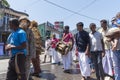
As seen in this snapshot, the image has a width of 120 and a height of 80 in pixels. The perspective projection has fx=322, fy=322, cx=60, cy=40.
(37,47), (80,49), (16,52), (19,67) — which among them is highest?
(37,47)

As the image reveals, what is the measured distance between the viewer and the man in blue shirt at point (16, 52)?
6957mm

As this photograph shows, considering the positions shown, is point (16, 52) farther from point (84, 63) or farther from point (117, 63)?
point (84, 63)

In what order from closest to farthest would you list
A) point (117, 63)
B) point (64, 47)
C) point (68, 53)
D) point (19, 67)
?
point (19, 67) → point (117, 63) → point (64, 47) → point (68, 53)

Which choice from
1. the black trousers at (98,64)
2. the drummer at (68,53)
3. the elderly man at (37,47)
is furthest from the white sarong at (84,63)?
the drummer at (68,53)

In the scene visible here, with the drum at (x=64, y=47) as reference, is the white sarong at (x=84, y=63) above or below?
below

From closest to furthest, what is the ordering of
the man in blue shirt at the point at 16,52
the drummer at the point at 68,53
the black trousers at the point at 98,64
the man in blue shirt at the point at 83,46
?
the man in blue shirt at the point at 16,52 < the black trousers at the point at 98,64 < the man in blue shirt at the point at 83,46 < the drummer at the point at 68,53

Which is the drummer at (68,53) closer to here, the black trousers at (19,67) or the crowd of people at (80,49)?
the crowd of people at (80,49)

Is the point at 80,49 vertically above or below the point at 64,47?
below

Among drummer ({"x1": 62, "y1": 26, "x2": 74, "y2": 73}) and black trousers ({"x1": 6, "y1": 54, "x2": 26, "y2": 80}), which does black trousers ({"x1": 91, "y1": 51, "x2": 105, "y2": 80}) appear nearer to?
black trousers ({"x1": 6, "y1": 54, "x2": 26, "y2": 80})

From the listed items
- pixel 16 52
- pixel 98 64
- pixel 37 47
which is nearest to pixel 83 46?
pixel 98 64

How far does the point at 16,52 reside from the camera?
7055 millimetres

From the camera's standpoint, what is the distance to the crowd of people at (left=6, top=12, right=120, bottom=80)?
6988 millimetres

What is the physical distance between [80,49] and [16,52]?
3.33 meters

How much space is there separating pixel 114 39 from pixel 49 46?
11197 mm
